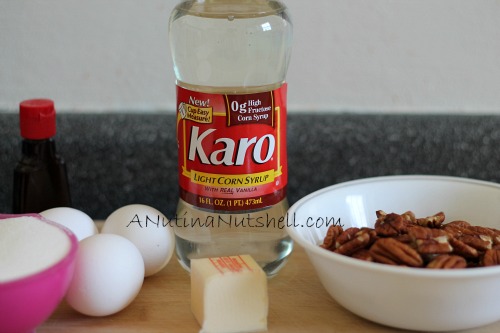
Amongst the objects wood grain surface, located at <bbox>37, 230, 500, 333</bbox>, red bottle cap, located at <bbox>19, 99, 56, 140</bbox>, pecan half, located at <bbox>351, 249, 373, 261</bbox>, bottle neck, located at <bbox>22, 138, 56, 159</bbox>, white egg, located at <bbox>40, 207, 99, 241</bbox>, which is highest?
red bottle cap, located at <bbox>19, 99, 56, 140</bbox>

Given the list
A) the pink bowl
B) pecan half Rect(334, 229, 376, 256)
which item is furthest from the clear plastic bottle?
the pink bowl

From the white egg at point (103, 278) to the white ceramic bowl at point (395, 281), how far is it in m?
0.18

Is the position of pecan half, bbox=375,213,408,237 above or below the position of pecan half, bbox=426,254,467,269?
above

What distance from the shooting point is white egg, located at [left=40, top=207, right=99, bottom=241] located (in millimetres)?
842

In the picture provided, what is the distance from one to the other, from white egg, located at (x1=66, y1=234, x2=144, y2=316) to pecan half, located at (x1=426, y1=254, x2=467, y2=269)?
305 mm

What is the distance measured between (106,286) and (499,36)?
27.6 inches

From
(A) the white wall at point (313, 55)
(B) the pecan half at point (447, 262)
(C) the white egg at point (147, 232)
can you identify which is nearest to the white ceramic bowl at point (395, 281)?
(B) the pecan half at point (447, 262)

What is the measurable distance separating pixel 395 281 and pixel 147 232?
0.99 feet

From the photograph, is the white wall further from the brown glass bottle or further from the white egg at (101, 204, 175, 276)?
the white egg at (101, 204, 175, 276)

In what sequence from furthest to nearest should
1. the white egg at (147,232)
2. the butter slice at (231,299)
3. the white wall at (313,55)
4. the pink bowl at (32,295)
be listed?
1. the white wall at (313,55)
2. the white egg at (147,232)
3. the butter slice at (231,299)
4. the pink bowl at (32,295)

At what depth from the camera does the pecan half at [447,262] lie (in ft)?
2.32

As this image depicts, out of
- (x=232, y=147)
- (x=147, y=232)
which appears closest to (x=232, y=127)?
(x=232, y=147)

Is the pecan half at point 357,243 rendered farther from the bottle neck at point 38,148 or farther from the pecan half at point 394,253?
the bottle neck at point 38,148

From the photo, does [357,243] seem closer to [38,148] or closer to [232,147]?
[232,147]
